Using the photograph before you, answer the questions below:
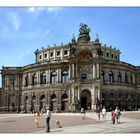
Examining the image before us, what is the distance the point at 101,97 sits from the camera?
6638 cm

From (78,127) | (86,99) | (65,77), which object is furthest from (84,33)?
(78,127)

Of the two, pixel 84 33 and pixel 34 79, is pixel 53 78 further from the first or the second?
pixel 84 33

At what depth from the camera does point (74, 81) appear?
6644 centimetres

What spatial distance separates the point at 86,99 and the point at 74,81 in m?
4.62

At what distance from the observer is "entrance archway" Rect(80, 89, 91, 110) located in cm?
6675

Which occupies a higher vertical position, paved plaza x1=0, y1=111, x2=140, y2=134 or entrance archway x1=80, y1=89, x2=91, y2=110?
entrance archway x1=80, y1=89, x2=91, y2=110

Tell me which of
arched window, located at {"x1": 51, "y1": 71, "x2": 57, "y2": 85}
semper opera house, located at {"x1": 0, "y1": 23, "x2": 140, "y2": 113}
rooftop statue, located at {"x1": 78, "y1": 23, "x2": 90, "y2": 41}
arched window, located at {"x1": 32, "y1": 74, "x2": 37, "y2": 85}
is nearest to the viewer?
semper opera house, located at {"x1": 0, "y1": 23, "x2": 140, "y2": 113}

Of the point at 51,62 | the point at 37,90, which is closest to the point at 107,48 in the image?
the point at 51,62

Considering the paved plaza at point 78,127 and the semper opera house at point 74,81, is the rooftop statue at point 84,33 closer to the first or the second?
the semper opera house at point 74,81

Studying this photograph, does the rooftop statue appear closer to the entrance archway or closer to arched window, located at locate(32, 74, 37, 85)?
the entrance archway

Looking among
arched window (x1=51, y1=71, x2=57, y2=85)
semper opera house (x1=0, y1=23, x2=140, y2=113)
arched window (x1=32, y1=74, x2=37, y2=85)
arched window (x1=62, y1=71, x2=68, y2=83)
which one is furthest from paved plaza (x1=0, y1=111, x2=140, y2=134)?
arched window (x1=32, y1=74, x2=37, y2=85)
